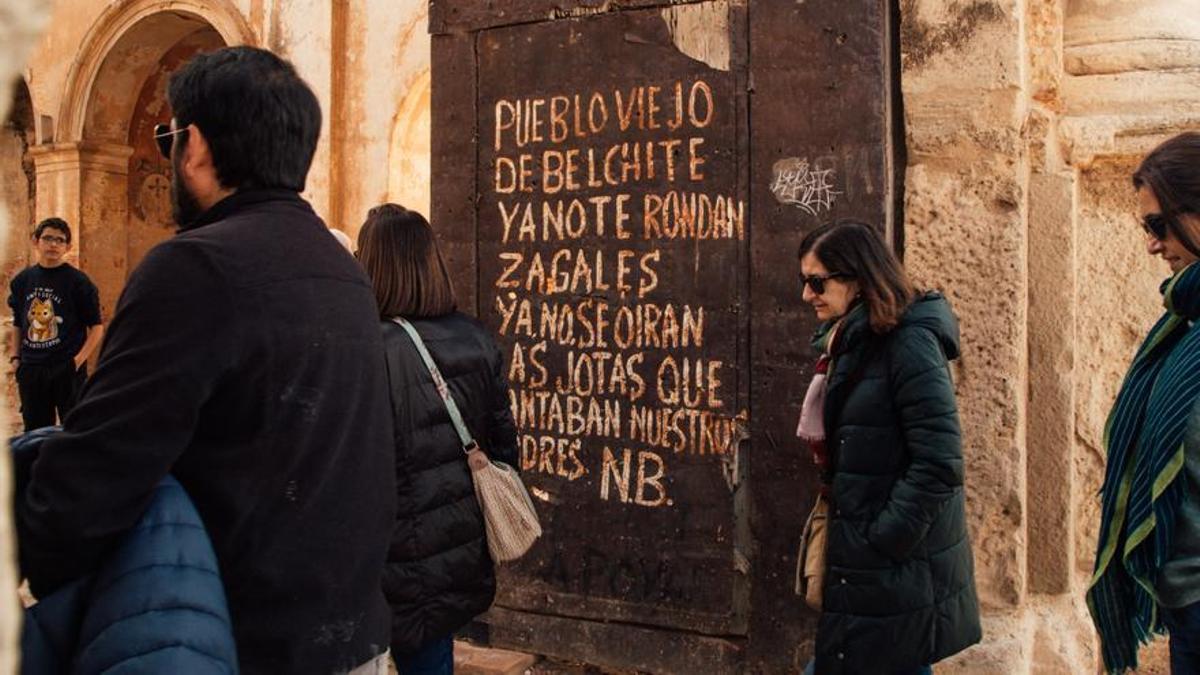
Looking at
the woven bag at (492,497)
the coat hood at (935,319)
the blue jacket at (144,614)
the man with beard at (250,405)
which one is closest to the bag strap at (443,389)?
the woven bag at (492,497)

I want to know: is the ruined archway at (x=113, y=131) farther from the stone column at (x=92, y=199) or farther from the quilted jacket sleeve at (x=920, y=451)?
the quilted jacket sleeve at (x=920, y=451)

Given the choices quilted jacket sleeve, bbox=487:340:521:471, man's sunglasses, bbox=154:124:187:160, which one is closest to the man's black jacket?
man's sunglasses, bbox=154:124:187:160

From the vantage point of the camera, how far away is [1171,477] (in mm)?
2078

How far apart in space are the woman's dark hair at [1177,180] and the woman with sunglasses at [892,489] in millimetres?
540

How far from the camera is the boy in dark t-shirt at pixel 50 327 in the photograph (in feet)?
19.7

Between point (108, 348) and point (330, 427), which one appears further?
point (330, 427)

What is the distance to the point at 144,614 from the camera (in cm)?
119

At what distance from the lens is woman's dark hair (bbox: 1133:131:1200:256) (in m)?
2.23

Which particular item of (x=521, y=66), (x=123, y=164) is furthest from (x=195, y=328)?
(x=123, y=164)

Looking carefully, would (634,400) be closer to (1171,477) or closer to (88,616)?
(1171,477)

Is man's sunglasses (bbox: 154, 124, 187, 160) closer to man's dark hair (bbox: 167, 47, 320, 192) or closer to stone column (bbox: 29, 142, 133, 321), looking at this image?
man's dark hair (bbox: 167, 47, 320, 192)

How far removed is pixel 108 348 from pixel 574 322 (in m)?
2.76

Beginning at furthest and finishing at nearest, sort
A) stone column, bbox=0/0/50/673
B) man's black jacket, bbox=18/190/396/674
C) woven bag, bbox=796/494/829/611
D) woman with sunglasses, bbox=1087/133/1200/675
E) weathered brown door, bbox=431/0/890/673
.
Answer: weathered brown door, bbox=431/0/890/673
woven bag, bbox=796/494/829/611
woman with sunglasses, bbox=1087/133/1200/675
man's black jacket, bbox=18/190/396/674
stone column, bbox=0/0/50/673

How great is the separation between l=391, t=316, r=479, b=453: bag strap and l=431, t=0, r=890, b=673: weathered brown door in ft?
4.68
